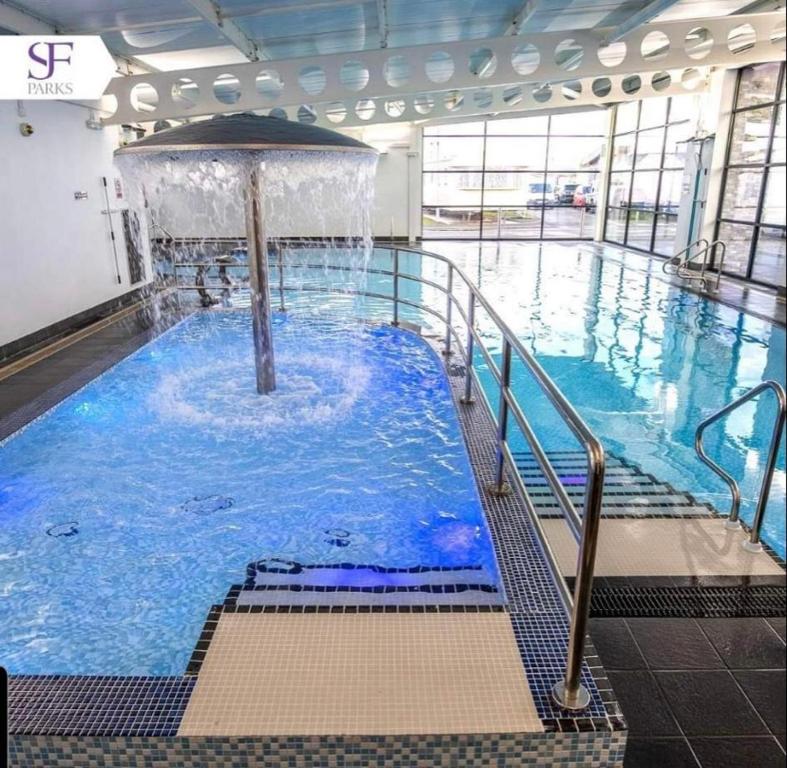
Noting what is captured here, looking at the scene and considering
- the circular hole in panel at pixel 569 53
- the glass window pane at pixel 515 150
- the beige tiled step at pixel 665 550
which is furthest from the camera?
the glass window pane at pixel 515 150

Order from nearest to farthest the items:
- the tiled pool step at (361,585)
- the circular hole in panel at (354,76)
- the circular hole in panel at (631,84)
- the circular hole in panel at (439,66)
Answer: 1. the tiled pool step at (361,585)
2. the circular hole in panel at (439,66)
3. the circular hole in panel at (354,76)
4. the circular hole in panel at (631,84)

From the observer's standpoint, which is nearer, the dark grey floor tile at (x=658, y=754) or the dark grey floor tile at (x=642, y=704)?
the dark grey floor tile at (x=658, y=754)

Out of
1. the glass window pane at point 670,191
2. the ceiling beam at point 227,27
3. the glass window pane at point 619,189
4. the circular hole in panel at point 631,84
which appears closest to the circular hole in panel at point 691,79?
the circular hole in panel at point 631,84

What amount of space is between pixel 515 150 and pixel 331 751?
18150 mm

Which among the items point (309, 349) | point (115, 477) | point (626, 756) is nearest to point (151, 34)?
point (309, 349)

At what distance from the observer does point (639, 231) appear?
1673cm

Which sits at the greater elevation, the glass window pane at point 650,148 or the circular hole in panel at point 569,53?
the circular hole in panel at point 569,53

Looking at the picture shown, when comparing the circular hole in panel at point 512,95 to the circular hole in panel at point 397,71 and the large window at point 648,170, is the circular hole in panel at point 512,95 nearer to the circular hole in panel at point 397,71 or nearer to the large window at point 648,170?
the circular hole in panel at point 397,71

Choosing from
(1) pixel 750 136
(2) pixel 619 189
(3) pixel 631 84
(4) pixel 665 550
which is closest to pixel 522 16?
(3) pixel 631 84

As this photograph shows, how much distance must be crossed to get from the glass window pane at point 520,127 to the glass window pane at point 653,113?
3.04 metres

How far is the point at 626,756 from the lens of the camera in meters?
1.72

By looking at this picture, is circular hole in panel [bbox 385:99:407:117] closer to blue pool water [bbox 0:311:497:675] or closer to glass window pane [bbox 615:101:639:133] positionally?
glass window pane [bbox 615:101:639:133]

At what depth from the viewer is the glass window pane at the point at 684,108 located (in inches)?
445

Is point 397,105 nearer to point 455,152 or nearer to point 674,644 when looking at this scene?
point 455,152
